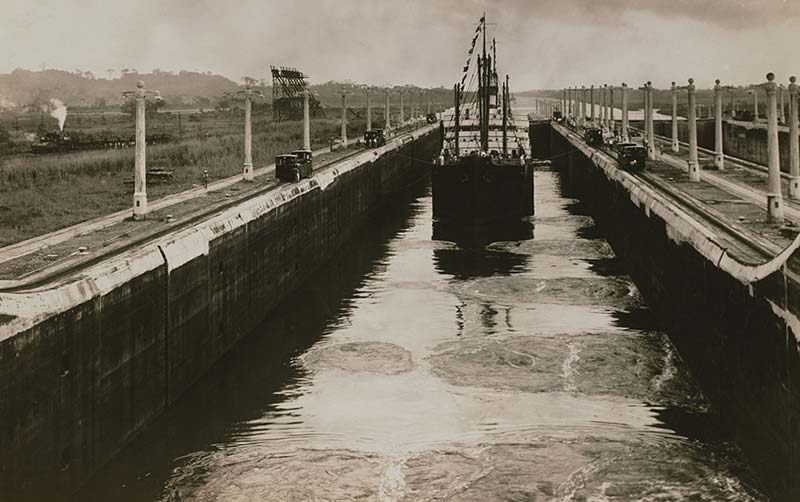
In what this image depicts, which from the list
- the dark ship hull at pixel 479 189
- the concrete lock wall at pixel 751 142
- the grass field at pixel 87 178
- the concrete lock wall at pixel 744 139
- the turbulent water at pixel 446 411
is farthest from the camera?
the concrete lock wall at pixel 744 139

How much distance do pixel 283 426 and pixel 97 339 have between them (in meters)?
4.47

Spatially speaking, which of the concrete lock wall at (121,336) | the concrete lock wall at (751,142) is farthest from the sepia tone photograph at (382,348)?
the concrete lock wall at (751,142)

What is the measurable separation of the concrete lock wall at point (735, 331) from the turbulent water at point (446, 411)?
0.59 meters

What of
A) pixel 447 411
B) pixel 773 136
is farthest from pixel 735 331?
pixel 773 136

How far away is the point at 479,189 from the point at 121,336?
117ft

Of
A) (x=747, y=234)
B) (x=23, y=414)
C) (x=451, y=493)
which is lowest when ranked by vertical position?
(x=451, y=493)

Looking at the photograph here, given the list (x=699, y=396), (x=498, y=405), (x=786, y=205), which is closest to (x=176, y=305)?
(x=498, y=405)

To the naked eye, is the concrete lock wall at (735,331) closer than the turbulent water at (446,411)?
Yes

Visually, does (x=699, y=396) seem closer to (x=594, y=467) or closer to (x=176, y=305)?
(x=594, y=467)

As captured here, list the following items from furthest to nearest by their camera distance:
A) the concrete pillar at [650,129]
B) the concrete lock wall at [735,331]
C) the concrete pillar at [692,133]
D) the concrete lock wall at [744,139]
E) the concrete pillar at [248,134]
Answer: the concrete lock wall at [744,139] → the concrete pillar at [650,129] → the concrete pillar at [248,134] → the concrete pillar at [692,133] → the concrete lock wall at [735,331]

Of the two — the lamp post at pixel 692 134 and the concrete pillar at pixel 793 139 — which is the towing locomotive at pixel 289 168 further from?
the concrete pillar at pixel 793 139

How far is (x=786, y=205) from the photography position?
2873 centimetres

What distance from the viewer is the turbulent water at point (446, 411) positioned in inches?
663

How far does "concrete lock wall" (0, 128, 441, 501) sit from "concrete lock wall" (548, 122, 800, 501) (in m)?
11.2
